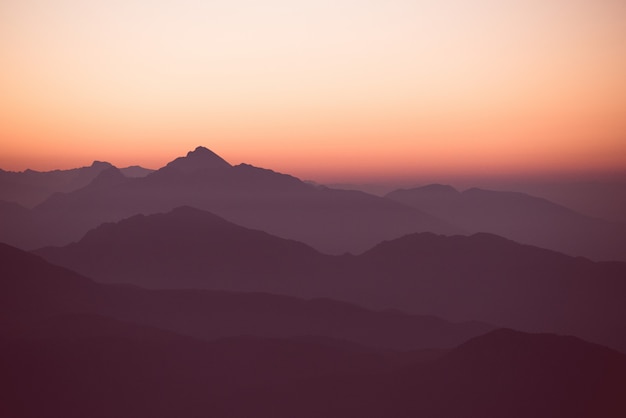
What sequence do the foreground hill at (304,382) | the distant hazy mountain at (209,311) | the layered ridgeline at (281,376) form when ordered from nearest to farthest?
1. the foreground hill at (304,382)
2. the layered ridgeline at (281,376)
3. the distant hazy mountain at (209,311)

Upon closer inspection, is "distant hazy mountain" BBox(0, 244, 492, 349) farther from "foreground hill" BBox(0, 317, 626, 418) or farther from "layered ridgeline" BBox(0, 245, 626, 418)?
"foreground hill" BBox(0, 317, 626, 418)

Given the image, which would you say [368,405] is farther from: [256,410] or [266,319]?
[266,319]

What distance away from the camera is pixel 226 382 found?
3354 inches

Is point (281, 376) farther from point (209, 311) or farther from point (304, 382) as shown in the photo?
point (209, 311)

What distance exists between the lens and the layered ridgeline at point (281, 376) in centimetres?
7688

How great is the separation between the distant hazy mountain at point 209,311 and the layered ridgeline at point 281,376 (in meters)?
17.0

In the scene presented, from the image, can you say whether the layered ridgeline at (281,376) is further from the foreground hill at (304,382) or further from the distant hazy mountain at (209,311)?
the distant hazy mountain at (209,311)

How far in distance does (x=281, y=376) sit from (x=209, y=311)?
58.7 metres

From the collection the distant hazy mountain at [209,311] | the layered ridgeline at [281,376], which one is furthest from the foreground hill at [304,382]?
the distant hazy mountain at [209,311]

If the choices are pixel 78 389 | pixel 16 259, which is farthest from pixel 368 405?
pixel 16 259

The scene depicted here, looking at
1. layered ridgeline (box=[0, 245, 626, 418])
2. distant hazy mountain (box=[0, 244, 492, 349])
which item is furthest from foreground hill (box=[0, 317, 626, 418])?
distant hazy mountain (box=[0, 244, 492, 349])

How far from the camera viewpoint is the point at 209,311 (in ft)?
466

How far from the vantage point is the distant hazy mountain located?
12344 cm

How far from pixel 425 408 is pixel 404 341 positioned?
A: 6129cm
